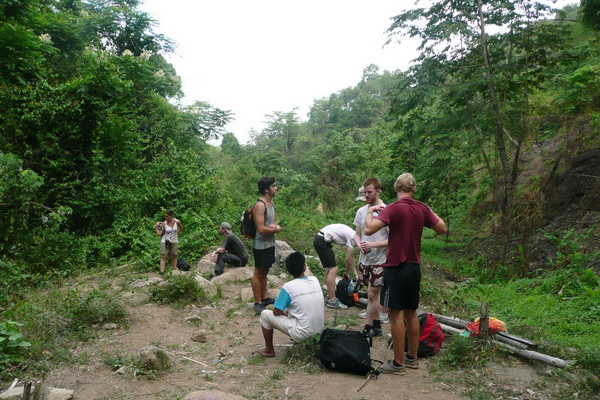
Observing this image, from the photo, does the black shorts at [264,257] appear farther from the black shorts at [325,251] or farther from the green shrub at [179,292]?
the green shrub at [179,292]

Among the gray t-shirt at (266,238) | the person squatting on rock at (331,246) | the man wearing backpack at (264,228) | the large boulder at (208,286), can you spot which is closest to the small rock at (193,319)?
the man wearing backpack at (264,228)

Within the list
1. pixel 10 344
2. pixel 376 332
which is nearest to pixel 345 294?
pixel 376 332

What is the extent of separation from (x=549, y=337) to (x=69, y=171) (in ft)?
38.3

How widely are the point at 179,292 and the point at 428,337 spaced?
397 cm

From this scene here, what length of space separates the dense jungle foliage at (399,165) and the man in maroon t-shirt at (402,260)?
3.44 meters

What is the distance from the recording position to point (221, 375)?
14.0ft

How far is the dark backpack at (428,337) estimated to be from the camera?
14.8 feet

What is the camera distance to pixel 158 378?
4.06 m

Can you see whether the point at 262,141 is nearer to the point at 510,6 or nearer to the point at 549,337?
the point at 510,6

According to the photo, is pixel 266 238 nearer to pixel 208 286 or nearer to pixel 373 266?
pixel 373 266

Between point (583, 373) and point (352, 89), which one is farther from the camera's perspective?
point (352, 89)

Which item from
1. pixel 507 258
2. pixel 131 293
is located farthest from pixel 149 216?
pixel 507 258

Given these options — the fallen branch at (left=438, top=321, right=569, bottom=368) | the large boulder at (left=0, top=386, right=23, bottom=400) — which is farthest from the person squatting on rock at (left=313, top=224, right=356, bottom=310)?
the large boulder at (left=0, top=386, right=23, bottom=400)

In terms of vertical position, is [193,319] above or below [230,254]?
below
